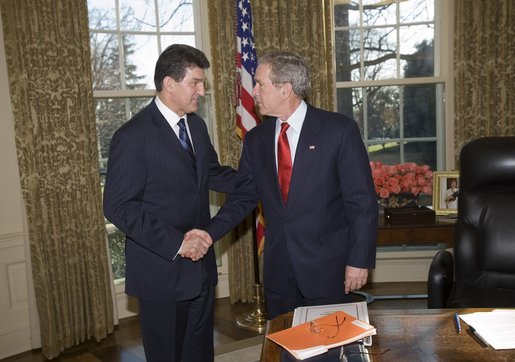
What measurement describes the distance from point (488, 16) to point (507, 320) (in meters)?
2.97

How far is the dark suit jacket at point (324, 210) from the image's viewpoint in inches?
85.7

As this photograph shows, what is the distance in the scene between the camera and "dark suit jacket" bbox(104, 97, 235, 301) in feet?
6.94

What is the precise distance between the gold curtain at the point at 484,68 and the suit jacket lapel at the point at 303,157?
91.3 inches

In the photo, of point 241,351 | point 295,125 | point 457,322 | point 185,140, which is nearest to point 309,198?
point 295,125

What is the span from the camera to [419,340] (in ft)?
5.12

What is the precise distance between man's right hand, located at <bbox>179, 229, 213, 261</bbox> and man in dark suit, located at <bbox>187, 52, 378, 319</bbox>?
1cm

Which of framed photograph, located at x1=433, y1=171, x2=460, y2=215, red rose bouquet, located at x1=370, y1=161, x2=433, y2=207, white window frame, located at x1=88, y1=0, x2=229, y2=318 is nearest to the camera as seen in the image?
red rose bouquet, located at x1=370, y1=161, x2=433, y2=207

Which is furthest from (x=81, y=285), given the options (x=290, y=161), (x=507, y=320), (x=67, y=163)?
(x=507, y=320)

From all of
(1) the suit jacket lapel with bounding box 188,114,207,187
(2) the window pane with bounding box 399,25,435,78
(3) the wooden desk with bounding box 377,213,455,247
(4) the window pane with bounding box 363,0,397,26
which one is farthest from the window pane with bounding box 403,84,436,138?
(1) the suit jacket lapel with bounding box 188,114,207,187

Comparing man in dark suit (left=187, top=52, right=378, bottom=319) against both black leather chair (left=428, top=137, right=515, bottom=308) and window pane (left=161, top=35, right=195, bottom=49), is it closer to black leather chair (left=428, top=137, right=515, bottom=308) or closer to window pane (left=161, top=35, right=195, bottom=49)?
black leather chair (left=428, top=137, right=515, bottom=308)

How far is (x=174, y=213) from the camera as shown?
2217 mm

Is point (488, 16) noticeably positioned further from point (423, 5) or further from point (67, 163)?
point (67, 163)

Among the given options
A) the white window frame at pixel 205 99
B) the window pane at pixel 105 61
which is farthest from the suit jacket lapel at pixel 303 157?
the window pane at pixel 105 61

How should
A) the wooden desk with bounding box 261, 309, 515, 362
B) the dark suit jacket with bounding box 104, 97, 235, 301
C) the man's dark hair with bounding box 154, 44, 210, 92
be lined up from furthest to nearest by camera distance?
the man's dark hair with bounding box 154, 44, 210, 92
the dark suit jacket with bounding box 104, 97, 235, 301
the wooden desk with bounding box 261, 309, 515, 362
